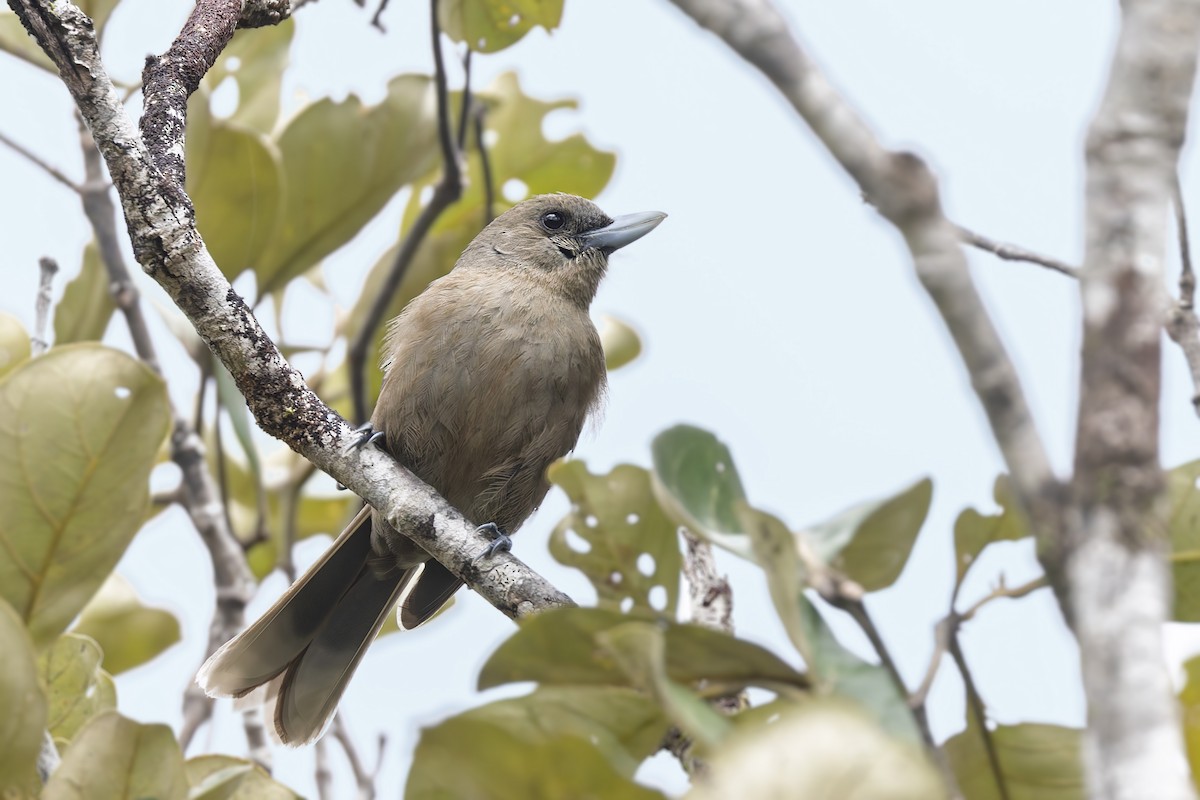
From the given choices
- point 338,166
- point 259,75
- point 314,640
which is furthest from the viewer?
point 259,75

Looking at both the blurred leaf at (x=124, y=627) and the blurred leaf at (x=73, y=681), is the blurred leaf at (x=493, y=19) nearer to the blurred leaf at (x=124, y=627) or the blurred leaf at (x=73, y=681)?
the blurred leaf at (x=124, y=627)

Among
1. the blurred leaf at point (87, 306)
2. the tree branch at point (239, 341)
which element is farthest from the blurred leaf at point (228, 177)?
the tree branch at point (239, 341)

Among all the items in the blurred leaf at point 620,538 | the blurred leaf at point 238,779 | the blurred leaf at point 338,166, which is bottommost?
the blurred leaf at point 238,779

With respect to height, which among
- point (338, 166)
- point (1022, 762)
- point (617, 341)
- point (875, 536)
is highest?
point (338, 166)

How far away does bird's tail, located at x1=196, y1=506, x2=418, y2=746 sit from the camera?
366 centimetres

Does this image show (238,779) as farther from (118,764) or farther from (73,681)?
(73,681)

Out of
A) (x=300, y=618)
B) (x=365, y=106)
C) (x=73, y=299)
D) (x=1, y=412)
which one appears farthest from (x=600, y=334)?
(x=1, y=412)

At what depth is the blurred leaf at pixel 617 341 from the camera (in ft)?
15.1

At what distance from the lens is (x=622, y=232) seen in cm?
482

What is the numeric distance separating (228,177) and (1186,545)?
9.54ft

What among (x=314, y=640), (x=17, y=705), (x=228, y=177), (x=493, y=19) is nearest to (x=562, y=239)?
(x=493, y=19)

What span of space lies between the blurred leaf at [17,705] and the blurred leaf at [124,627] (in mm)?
1834

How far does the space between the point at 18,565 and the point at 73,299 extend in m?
1.74

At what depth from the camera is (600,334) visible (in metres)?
4.60
